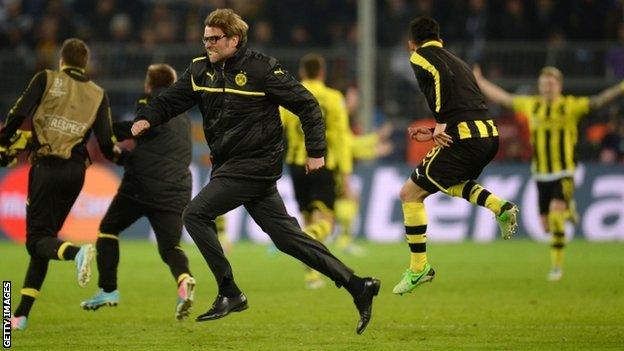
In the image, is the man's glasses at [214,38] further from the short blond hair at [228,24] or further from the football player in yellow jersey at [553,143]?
the football player in yellow jersey at [553,143]

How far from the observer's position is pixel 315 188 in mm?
15258

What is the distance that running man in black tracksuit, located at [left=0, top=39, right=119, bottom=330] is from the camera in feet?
34.7

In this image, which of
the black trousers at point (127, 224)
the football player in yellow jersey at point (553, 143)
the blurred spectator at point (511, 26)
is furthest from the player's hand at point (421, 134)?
the blurred spectator at point (511, 26)

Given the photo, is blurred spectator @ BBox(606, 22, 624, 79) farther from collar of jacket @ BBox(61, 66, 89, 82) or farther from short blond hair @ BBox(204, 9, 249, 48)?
short blond hair @ BBox(204, 9, 249, 48)

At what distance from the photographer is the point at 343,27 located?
25.3 meters

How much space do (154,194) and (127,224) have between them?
1.56ft

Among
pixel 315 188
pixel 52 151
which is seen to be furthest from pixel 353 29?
pixel 52 151

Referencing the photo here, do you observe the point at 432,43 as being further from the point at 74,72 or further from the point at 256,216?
the point at 74,72

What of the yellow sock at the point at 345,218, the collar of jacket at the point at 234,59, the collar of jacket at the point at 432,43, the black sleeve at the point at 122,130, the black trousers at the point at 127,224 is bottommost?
the yellow sock at the point at 345,218

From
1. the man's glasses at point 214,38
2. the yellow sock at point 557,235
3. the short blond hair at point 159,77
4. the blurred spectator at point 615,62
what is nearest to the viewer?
the man's glasses at point 214,38

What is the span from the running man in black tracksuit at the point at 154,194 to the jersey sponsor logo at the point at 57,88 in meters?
0.86

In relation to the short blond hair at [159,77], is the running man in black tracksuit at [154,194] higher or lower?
lower

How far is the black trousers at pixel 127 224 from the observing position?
37.3ft

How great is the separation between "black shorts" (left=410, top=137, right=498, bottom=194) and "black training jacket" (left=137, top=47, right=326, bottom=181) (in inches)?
59.2
